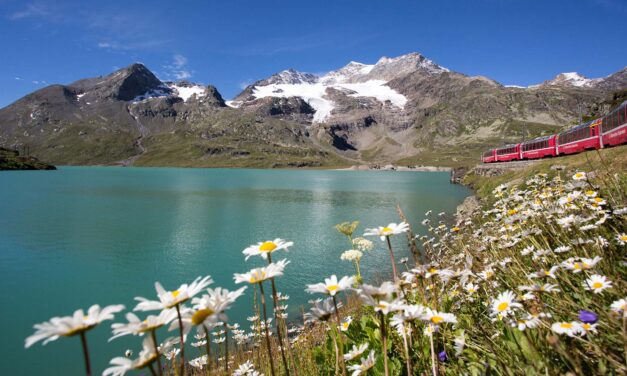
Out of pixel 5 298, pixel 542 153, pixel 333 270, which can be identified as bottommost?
pixel 333 270

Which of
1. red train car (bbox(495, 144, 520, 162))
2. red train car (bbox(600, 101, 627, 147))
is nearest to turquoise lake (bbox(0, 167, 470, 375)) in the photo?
red train car (bbox(600, 101, 627, 147))

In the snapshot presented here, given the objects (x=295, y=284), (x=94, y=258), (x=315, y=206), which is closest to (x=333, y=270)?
(x=295, y=284)

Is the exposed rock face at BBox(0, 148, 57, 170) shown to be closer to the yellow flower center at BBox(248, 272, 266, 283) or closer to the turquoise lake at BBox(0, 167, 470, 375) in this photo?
the turquoise lake at BBox(0, 167, 470, 375)

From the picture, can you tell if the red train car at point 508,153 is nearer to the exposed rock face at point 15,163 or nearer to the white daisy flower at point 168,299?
the white daisy flower at point 168,299

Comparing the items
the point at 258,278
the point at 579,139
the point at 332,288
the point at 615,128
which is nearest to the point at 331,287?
the point at 332,288

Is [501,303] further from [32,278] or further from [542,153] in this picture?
[542,153]
